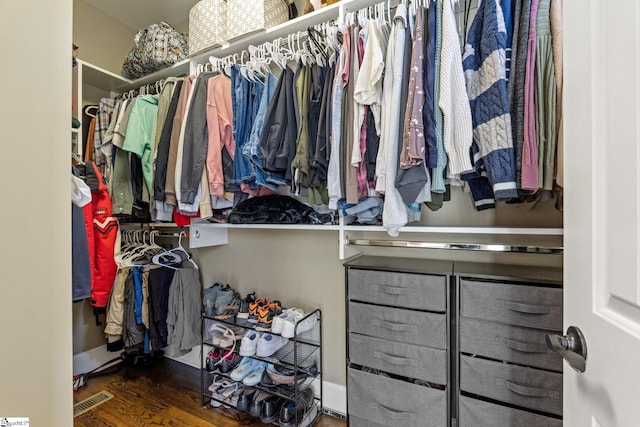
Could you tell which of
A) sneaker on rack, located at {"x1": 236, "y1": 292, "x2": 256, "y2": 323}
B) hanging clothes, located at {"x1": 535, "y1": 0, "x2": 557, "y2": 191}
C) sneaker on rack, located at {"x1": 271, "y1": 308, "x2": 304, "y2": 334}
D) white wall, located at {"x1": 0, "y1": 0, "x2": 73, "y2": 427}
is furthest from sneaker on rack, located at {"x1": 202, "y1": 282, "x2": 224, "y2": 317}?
hanging clothes, located at {"x1": 535, "y1": 0, "x2": 557, "y2": 191}

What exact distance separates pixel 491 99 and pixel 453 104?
11 centimetres

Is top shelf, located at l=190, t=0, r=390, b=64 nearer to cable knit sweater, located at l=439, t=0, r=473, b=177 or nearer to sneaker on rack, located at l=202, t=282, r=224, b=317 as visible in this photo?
cable knit sweater, located at l=439, t=0, r=473, b=177

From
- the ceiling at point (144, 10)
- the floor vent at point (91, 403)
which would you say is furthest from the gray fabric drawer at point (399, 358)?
the ceiling at point (144, 10)

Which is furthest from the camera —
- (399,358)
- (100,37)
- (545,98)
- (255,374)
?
(100,37)

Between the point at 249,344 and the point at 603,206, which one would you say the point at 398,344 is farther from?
the point at 603,206

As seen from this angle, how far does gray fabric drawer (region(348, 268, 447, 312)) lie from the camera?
1.14 metres

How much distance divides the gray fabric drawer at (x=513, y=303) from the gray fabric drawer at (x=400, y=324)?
0.40 feet

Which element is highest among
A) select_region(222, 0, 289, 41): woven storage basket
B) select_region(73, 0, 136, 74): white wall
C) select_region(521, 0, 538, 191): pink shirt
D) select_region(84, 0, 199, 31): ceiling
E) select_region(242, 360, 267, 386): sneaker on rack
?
select_region(84, 0, 199, 31): ceiling

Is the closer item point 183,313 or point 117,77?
point 183,313

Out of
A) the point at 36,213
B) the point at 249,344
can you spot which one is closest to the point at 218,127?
the point at 36,213

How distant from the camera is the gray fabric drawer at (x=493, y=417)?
96 centimetres

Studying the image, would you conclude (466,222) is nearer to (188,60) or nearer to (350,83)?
(350,83)

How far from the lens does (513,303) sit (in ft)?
3.34

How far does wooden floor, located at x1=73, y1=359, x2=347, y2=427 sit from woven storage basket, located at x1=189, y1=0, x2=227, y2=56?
2.23m
